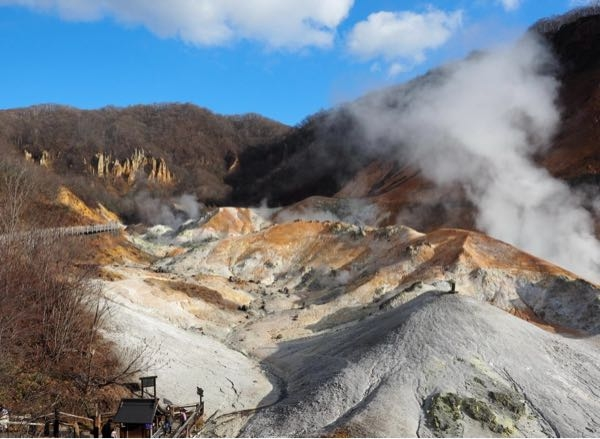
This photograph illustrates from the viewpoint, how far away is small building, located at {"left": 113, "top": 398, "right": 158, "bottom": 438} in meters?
17.4

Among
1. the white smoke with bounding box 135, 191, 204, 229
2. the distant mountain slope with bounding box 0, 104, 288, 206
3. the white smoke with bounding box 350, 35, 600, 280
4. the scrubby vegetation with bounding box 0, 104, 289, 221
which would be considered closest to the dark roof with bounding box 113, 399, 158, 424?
the white smoke with bounding box 350, 35, 600, 280

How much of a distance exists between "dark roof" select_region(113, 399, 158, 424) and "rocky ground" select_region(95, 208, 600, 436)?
349cm

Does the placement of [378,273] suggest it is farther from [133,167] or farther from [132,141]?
[132,141]

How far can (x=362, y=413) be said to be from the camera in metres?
19.1

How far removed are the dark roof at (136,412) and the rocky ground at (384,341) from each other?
3.49 metres

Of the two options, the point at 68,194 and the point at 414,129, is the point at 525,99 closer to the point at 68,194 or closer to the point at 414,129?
the point at 414,129

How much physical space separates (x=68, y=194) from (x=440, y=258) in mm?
62257

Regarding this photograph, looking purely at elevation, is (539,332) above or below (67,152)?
below

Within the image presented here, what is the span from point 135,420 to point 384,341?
10867mm

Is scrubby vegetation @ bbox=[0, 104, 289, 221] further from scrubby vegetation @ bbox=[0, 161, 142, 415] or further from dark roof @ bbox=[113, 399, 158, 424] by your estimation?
dark roof @ bbox=[113, 399, 158, 424]

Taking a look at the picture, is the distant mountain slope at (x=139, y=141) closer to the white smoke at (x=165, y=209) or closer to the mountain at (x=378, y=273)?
the mountain at (x=378, y=273)

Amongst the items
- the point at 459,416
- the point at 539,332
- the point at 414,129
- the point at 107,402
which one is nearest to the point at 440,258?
the point at 539,332

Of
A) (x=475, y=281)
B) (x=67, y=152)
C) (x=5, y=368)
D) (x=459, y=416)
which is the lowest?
(x=459, y=416)

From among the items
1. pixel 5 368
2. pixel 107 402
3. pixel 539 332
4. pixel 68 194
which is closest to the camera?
pixel 5 368
